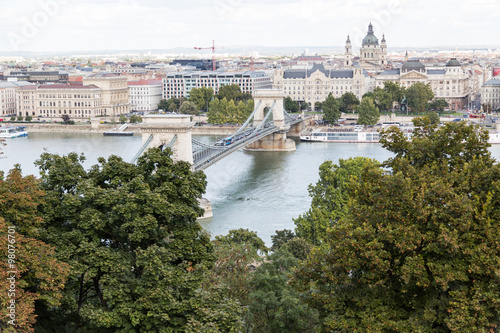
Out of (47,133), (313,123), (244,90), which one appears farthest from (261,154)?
(244,90)

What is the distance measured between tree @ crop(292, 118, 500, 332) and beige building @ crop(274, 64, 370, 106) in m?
42.0

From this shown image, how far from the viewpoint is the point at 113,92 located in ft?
157

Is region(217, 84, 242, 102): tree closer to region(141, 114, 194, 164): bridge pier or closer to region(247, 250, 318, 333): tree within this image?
region(141, 114, 194, 164): bridge pier

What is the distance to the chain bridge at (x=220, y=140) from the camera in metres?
19.3

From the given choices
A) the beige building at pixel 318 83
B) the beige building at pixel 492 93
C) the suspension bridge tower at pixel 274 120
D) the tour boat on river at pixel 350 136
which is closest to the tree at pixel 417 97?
the beige building at pixel 318 83

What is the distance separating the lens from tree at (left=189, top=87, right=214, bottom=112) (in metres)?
45.4

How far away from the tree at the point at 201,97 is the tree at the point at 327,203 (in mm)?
31107

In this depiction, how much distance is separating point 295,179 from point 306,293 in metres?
16.3

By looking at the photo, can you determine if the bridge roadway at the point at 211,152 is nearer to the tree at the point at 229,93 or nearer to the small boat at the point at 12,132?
the small boat at the point at 12,132

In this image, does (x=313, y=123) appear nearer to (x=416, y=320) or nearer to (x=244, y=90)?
(x=244, y=90)

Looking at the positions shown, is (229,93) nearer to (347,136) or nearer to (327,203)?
(347,136)

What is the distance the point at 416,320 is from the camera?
629 centimetres

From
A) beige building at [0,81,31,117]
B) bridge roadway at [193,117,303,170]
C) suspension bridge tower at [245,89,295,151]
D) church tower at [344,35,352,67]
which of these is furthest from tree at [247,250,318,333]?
church tower at [344,35,352,67]

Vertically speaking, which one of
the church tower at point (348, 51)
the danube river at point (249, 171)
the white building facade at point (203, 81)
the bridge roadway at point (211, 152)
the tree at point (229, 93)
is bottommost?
the danube river at point (249, 171)
